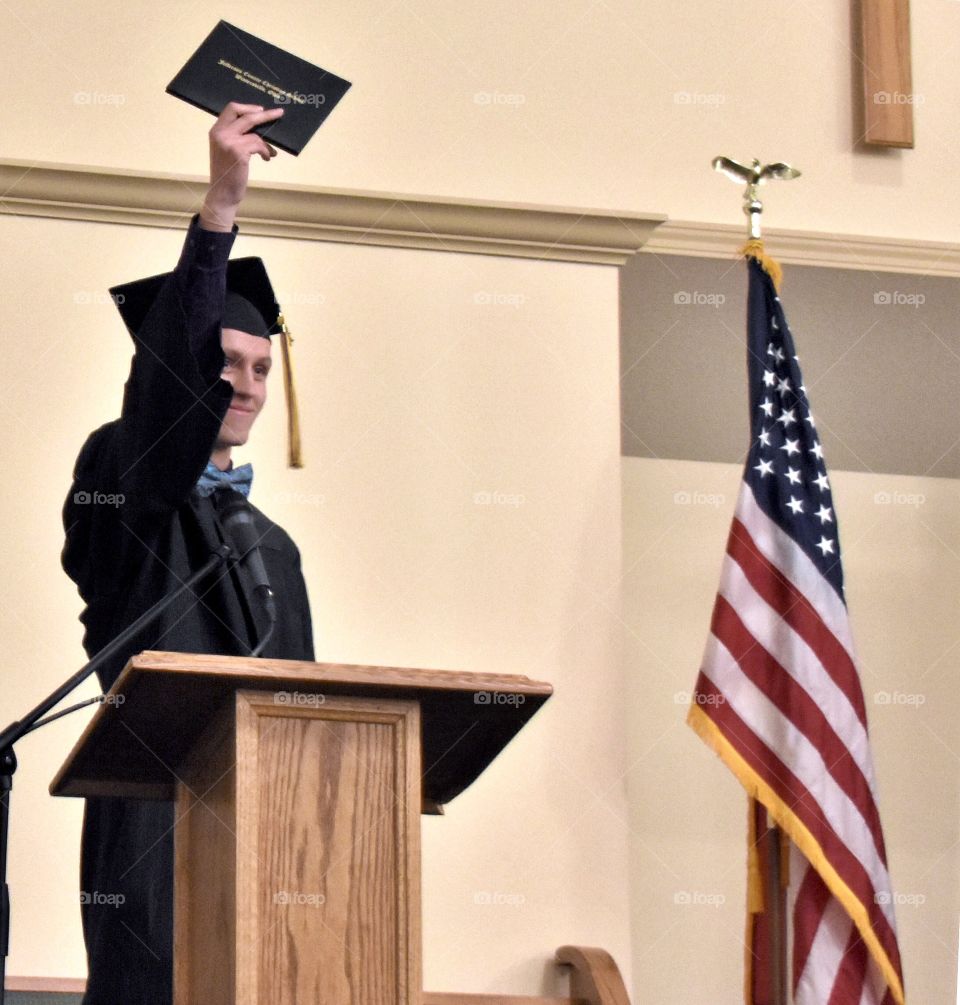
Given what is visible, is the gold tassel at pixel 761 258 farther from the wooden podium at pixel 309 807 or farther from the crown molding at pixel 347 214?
the wooden podium at pixel 309 807

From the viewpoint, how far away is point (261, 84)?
3.72 meters

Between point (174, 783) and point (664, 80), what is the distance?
3.43 metres

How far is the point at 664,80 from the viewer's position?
5656 mm

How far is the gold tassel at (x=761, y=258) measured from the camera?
5.07 meters

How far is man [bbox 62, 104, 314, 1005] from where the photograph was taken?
10.00 ft

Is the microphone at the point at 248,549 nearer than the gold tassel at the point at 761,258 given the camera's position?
Yes

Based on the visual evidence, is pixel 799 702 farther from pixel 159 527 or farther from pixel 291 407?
pixel 159 527

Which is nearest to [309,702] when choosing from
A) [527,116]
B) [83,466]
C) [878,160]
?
[83,466]

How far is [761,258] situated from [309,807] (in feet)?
9.96

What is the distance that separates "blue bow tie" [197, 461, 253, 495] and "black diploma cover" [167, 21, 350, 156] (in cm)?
62

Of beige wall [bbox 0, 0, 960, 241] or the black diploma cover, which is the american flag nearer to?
beige wall [bbox 0, 0, 960, 241]

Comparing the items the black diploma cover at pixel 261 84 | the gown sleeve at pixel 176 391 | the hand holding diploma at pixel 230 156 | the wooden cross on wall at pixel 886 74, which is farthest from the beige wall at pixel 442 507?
the hand holding diploma at pixel 230 156

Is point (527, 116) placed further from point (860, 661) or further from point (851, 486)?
point (860, 661)

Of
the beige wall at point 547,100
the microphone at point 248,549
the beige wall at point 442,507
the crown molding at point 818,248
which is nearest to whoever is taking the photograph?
the microphone at point 248,549
